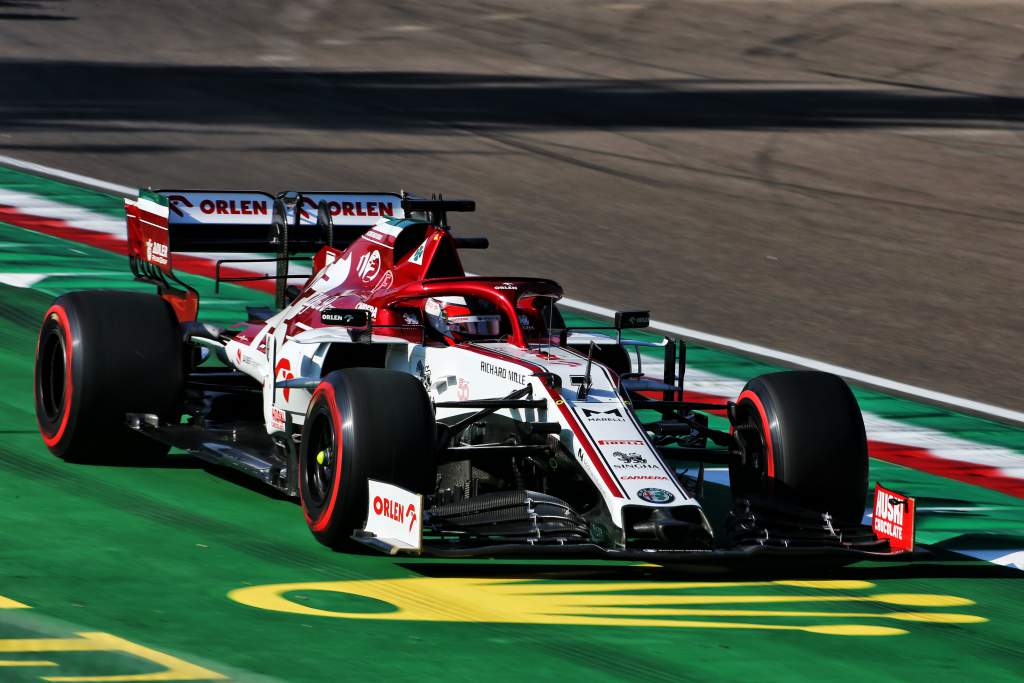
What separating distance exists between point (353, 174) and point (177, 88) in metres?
6.61

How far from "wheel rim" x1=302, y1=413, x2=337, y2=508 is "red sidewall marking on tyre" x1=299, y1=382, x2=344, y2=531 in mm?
92

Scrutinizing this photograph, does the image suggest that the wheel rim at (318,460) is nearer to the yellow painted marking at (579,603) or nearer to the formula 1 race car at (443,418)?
the formula 1 race car at (443,418)

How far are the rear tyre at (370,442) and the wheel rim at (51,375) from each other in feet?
8.80

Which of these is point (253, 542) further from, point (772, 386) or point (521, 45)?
point (521, 45)

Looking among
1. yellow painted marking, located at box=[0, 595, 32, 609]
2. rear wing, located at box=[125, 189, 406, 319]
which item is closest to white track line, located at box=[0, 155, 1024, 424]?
rear wing, located at box=[125, 189, 406, 319]

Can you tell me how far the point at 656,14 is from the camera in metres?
35.8

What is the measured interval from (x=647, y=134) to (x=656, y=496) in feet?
55.3

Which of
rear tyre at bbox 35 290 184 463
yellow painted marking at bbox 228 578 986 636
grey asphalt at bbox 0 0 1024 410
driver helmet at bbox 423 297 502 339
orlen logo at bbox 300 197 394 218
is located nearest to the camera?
yellow painted marking at bbox 228 578 986 636

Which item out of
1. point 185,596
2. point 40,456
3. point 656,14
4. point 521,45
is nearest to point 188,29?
point 521,45

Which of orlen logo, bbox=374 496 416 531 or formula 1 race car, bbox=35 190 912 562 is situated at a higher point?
formula 1 race car, bbox=35 190 912 562

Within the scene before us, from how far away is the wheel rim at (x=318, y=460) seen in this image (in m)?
8.59

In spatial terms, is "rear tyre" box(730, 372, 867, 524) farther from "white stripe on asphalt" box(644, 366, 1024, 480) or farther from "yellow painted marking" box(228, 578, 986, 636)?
"white stripe on asphalt" box(644, 366, 1024, 480)

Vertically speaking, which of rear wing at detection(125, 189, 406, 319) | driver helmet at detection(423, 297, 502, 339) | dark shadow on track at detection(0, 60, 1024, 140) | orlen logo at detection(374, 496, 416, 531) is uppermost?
dark shadow on track at detection(0, 60, 1024, 140)

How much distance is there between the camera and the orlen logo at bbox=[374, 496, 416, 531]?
25.5 feet
